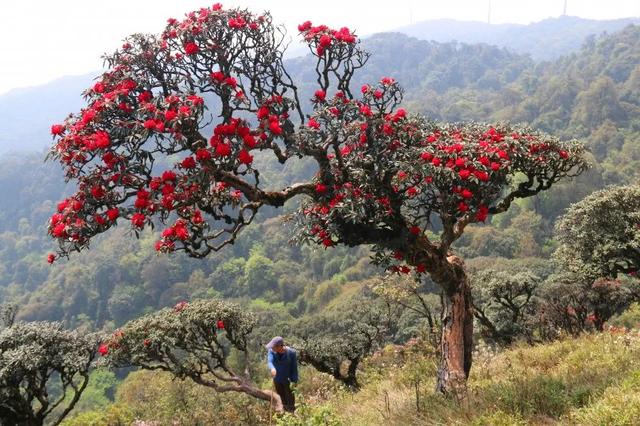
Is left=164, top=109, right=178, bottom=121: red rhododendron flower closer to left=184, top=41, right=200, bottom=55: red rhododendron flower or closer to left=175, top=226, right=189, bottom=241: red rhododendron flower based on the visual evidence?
left=184, top=41, right=200, bottom=55: red rhododendron flower

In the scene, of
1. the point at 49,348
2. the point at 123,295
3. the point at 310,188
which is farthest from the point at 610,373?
the point at 123,295

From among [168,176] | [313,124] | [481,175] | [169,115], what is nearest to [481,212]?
[481,175]

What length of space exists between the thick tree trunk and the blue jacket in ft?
7.76

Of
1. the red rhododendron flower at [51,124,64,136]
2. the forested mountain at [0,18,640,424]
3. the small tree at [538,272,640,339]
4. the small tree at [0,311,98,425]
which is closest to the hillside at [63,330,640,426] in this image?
the red rhododendron flower at [51,124,64,136]

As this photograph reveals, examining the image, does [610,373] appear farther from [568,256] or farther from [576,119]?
[576,119]

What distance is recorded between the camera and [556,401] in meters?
5.98

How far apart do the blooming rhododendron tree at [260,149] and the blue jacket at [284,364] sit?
2121 millimetres

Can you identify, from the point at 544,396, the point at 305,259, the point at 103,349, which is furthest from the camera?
the point at 305,259

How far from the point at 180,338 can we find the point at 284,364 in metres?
8.43

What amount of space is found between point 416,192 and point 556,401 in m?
3.19

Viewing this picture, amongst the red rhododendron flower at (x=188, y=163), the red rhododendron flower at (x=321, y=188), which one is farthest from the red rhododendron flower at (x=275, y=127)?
the red rhododendron flower at (x=321, y=188)

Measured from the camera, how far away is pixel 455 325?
8344 mm

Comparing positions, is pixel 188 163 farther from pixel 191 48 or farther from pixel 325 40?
pixel 325 40

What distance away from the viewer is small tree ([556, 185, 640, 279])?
13.1 metres
